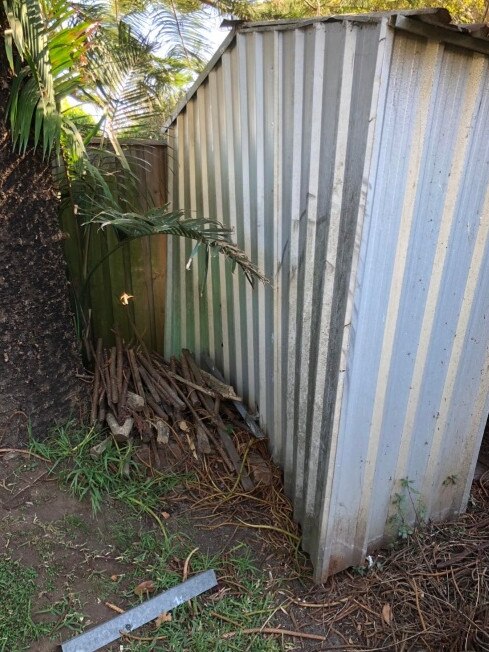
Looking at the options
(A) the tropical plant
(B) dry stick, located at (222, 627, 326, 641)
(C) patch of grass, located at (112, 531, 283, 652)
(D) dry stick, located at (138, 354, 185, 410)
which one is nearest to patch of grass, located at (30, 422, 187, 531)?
(C) patch of grass, located at (112, 531, 283, 652)

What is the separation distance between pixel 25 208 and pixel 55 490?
1.51 meters

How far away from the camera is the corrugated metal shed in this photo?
1.91 meters

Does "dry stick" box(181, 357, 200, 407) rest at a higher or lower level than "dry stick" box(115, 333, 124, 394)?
lower

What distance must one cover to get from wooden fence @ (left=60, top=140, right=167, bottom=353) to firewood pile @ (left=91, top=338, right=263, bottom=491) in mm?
429

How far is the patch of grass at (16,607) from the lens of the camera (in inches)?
81.0

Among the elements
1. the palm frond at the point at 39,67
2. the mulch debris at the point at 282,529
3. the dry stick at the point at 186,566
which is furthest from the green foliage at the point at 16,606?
the palm frond at the point at 39,67

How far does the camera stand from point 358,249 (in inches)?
78.0

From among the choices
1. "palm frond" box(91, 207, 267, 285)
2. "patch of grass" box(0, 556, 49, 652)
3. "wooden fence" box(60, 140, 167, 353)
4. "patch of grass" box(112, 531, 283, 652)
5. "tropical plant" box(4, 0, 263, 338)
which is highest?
"tropical plant" box(4, 0, 263, 338)

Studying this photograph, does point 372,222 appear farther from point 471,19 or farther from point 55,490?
point 471,19

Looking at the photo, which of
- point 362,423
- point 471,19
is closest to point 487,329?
point 362,423

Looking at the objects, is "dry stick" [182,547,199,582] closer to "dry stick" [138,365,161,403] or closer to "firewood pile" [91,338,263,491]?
"firewood pile" [91,338,263,491]

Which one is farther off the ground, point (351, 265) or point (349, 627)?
point (351, 265)

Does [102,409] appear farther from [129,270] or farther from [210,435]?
[129,270]

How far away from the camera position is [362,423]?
91.5 inches
